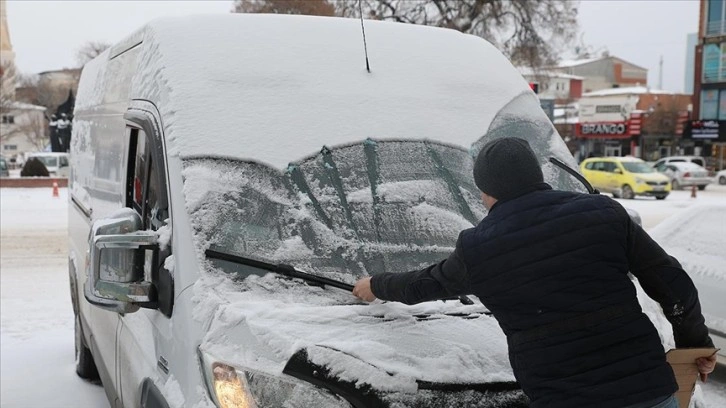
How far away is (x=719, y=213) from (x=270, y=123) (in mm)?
4844

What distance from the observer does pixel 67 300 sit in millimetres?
8688

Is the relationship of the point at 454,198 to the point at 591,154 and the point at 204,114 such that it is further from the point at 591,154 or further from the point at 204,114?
the point at 591,154

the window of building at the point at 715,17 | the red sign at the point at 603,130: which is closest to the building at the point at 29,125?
the red sign at the point at 603,130

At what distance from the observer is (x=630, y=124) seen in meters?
56.4

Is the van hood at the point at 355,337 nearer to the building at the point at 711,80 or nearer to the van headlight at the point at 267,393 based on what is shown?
the van headlight at the point at 267,393

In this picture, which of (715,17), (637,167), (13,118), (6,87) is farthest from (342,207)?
(13,118)

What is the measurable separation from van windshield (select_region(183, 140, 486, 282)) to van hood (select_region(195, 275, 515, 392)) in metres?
0.19

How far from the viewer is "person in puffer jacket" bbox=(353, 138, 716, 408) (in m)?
2.12

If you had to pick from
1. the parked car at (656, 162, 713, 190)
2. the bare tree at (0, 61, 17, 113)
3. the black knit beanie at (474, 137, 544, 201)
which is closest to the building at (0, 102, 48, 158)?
the bare tree at (0, 61, 17, 113)

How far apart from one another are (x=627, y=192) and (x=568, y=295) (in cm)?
2609

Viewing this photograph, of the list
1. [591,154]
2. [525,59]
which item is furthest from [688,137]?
[525,59]

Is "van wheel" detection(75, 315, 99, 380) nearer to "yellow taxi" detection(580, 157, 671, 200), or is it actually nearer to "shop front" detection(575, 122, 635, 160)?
"yellow taxi" detection(580, 157, 671, 200)

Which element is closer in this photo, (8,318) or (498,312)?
(498,312)

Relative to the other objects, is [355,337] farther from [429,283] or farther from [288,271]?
[288,271]
